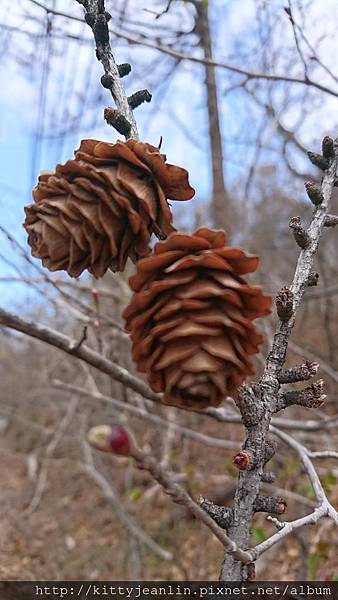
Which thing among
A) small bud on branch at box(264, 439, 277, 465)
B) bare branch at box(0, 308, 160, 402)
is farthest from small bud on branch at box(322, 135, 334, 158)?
bare branch at box(0, 308, 160, 402)

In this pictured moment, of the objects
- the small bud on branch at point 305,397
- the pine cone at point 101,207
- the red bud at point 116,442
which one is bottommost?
the red bud at point 116,442

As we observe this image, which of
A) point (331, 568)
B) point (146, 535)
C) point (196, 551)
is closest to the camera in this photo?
point (331, 568)

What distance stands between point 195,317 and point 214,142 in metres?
5.89

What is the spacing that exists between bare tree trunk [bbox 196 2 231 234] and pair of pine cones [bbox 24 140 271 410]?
315 cm

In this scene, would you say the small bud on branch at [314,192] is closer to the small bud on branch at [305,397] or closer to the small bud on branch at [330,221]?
the small bud on branch at [330,221]

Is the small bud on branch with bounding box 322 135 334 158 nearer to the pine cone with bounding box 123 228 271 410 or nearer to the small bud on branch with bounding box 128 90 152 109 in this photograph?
the small bud on branch with bounding box 128 90 152 109

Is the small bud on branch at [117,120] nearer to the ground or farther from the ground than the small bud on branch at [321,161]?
nearer to the ground

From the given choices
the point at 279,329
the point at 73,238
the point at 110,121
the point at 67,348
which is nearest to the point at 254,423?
the point at 279,329

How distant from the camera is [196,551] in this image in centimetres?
465

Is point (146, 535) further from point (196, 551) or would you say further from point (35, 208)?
point (35, 208)

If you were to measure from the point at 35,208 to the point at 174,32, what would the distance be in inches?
115

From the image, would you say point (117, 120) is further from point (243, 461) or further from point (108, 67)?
point (243, 461)

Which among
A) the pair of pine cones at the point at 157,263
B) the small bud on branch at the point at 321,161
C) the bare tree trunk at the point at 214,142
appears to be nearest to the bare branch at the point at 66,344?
the pair of pine cones at the point at 157,263

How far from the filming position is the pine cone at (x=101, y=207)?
0.90 meters
